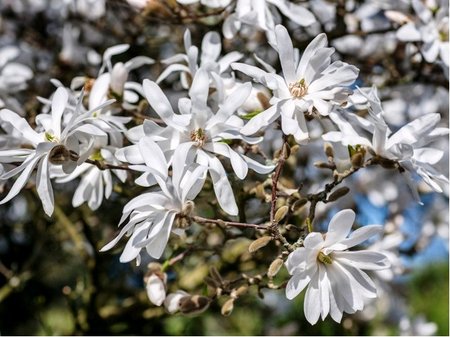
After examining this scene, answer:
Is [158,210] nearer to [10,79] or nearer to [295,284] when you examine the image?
[295,284]

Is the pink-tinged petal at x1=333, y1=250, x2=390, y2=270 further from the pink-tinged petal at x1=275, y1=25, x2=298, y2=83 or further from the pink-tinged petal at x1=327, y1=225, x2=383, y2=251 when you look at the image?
the pink-tinged petal at x1=275, y1=25, x2=298, y2=83

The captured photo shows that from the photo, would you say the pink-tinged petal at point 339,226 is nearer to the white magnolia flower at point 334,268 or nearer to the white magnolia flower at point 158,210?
the white magnolia flower at point 334,268

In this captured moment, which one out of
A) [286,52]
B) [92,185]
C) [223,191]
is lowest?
[92,185]

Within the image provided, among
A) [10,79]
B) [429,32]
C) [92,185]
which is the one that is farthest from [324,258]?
[10,79]

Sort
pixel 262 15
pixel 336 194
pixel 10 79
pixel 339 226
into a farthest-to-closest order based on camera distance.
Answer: pixel 10 79
pixel 262 15
pixel 336 194
pixel 339 226

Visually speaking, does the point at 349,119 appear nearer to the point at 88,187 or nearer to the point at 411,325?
the point at 88,187

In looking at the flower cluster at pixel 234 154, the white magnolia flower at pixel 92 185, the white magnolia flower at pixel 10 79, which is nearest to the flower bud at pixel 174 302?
the flower cluster at pixel 234 154

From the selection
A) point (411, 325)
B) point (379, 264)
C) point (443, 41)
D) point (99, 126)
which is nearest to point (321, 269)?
point (379, 264)
